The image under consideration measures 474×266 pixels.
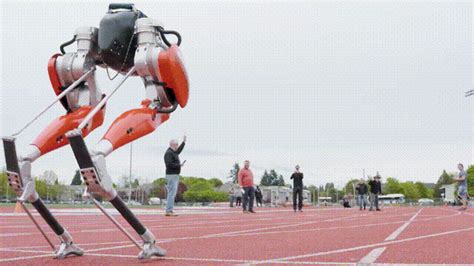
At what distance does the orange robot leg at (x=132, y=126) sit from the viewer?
3.20m

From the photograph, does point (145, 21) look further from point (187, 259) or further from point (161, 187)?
point (161, 187)

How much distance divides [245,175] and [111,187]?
13.4 metres

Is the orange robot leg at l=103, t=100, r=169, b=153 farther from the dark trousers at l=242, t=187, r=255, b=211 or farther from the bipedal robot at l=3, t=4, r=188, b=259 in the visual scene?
the dark trousers at l=242, t=187, r=255, b=211

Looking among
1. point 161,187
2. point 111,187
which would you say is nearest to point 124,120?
point 111,187

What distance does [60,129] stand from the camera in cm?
345

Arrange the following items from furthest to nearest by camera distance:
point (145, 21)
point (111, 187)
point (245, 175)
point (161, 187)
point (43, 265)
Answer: point (161, 187) → point (245, 175) → point (145, 21) → point (43, 265) → point (111, 187)

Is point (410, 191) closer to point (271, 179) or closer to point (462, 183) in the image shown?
point (271, 179)

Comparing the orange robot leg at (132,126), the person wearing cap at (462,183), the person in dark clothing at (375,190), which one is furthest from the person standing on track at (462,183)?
the orange robot leg at (132,126)

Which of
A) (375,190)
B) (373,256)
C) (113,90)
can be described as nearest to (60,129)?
(113,90)

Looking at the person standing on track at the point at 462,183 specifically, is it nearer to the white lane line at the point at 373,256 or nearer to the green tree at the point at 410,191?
the white lane line at the point at 373,256

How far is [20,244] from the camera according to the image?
478cm

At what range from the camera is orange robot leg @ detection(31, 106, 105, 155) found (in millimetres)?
3376

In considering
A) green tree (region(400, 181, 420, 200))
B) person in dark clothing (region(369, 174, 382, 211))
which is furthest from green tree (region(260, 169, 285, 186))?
person in dark clothing (region(369, 174, 382, 211))

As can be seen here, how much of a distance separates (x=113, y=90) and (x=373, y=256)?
7.14ft
